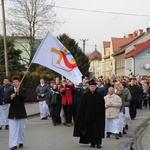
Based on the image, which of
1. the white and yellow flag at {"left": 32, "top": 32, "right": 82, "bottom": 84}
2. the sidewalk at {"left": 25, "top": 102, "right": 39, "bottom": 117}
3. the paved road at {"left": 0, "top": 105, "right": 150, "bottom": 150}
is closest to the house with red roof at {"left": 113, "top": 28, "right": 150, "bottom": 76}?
the sidewalk at {"left": 25, "top": 102, "right": 39, "bottom": 117}

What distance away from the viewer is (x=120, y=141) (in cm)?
1223

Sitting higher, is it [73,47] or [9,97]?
[73,47]

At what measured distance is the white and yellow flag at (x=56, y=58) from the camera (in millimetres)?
12180

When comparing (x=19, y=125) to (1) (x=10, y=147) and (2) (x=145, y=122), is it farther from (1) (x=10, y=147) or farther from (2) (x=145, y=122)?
(2) (x=145, y=122)

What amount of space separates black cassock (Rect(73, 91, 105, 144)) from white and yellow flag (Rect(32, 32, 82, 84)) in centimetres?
198

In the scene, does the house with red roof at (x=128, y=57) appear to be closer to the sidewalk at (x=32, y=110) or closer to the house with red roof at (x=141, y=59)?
the house with red roof at (x=141, y=59)

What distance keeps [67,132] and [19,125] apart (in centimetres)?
386

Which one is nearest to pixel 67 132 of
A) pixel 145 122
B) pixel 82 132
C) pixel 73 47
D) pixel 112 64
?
pixel 82 132

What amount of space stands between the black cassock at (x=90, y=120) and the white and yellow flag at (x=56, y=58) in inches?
78.0

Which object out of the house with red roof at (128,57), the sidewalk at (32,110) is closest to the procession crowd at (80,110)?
the sidewalk at (32,110)

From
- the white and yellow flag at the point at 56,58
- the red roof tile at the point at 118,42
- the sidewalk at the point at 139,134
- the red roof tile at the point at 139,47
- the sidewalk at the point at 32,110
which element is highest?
the red roof tile at the point at 118,42

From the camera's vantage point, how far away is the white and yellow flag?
40.0 ft

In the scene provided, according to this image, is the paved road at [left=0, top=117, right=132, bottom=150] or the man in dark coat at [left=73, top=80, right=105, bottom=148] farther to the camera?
the paved road at [left=0, top=117, right=132, bottom=150]

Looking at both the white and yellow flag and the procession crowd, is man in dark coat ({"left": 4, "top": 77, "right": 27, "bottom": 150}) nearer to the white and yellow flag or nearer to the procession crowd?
the procession crowd
